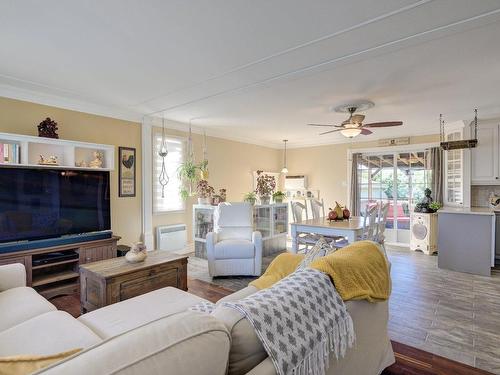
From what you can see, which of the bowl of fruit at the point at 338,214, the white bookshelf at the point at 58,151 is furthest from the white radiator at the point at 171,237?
the bowl of fruit at the point at 338,214

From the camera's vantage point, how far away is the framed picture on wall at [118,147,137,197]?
4418mm

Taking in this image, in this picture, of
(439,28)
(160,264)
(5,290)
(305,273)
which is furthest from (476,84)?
(5,290)

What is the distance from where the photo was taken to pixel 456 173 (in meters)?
5.03

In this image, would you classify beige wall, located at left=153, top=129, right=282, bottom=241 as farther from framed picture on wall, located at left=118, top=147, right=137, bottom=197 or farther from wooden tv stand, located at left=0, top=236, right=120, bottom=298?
wooden tv stand, located at left=0, top=236, right=120, bottom=298

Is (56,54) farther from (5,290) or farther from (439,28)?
(439,28)

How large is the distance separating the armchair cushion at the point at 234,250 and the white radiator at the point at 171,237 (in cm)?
152

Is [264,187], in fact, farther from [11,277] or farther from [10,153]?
[11,277]

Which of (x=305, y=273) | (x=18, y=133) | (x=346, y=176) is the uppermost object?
(x=18, y=133)

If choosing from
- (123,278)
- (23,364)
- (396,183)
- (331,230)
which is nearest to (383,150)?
(396,183)

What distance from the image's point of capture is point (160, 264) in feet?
A: 9.20

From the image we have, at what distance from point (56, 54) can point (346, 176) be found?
5.99 meters

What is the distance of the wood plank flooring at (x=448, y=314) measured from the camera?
2.25 meters

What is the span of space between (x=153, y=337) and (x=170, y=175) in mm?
4674

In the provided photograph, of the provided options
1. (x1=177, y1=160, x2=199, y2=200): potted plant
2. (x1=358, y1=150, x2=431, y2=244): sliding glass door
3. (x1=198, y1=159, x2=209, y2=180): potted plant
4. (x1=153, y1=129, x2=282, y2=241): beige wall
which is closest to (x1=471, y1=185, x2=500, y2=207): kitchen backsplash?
(x1=358, y1=150, x2=431, y2=244): sliding glass door
